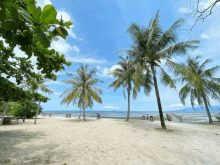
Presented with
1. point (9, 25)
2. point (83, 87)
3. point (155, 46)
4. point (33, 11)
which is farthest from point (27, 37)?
point (83, 87)

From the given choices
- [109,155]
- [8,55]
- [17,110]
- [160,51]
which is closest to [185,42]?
[160,51]

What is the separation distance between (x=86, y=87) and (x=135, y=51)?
7602 mm

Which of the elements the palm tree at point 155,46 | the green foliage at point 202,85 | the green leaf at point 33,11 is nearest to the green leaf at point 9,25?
the green leaf at point 33,11

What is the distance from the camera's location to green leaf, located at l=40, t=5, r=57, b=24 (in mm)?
821

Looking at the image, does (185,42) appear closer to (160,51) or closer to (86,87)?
(160,51)

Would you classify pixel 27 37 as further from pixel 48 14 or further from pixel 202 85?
pixel 202 85

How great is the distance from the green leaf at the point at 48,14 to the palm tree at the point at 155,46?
293 inches

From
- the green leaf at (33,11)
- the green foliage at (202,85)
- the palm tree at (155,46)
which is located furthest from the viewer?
the green foliage at (202,85)

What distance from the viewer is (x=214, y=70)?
12.3m

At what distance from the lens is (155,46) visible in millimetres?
8156

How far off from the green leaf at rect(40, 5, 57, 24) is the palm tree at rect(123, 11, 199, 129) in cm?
744

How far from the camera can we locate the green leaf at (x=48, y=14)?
2.69ft

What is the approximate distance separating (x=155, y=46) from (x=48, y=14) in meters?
8.55

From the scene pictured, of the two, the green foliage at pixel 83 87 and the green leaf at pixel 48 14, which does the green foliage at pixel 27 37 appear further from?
the green foliage at pixel 83 87
